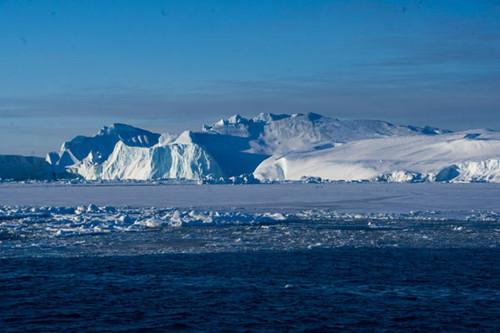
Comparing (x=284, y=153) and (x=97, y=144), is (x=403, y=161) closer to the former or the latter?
(x=284, y=153)

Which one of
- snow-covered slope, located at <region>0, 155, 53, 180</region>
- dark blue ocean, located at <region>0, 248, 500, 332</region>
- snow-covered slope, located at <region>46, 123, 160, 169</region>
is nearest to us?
dark blue ocean, located at <region>0, 248, 500, 332</region>

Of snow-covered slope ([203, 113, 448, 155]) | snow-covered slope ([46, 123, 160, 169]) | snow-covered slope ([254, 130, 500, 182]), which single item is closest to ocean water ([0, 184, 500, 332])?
snow-covered slope ([254, 130, 500, 182])

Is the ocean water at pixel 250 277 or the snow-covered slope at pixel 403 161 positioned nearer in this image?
the ocean water at pixel 250 277

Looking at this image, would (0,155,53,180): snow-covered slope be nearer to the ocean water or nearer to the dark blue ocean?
the ocean water

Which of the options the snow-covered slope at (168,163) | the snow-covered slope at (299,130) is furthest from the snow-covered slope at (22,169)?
the snow-covered slope at (299,130)

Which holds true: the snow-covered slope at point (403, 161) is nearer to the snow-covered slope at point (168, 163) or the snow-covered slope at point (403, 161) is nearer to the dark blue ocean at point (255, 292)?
the snow-covered slope at point (168, 163)

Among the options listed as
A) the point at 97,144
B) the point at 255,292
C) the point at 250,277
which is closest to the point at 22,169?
the point at 97,144
